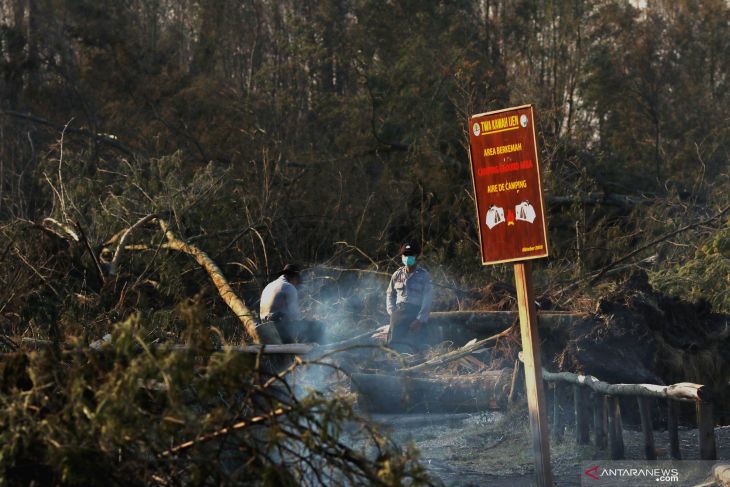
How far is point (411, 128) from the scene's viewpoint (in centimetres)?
2255

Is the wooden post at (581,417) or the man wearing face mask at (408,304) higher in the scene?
the man wearing face mask at (408,304)

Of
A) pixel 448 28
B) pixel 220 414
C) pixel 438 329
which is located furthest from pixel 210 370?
pixel 448 28

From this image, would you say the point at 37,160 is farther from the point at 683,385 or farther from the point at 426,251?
the point at 683,385

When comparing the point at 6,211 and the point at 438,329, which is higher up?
the point at 6,211

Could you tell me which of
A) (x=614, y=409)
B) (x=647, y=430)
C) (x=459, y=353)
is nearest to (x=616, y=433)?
(x=614, y=409)

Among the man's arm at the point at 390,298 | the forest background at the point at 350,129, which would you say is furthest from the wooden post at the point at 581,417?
the forest background at the point at 350,129

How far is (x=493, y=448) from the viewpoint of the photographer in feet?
31.8

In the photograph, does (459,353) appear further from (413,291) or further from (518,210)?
(518,210)

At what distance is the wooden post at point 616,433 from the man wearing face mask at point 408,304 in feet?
11.9

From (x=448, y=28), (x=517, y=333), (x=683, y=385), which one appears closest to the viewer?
(x=683, y=385)

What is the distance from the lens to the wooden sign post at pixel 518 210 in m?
6.90

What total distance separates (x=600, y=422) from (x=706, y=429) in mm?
1740

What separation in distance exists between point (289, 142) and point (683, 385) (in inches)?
589

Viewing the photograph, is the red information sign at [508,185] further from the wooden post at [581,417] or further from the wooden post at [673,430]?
the wooden post at [581,417]
